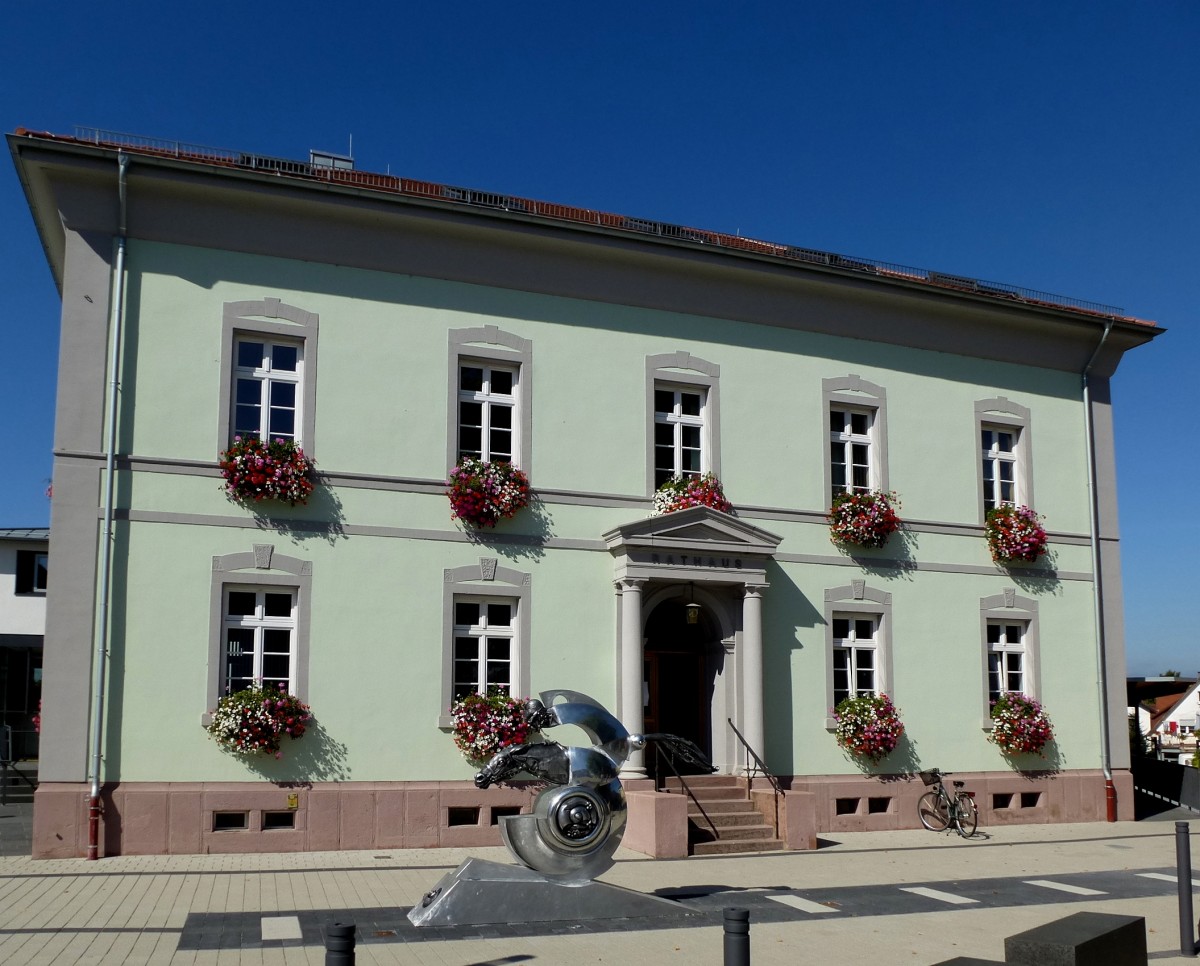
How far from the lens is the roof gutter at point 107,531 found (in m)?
13.9

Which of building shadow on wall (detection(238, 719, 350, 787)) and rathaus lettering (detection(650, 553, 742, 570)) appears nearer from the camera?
building shadow on wall (detection(238, 719, 350, 787))

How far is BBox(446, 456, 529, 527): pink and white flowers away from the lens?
627 inches

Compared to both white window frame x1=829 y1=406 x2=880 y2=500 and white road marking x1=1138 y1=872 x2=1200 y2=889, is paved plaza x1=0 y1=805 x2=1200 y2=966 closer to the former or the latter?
white road marking x1=1138 y1=872 x2=1200 y2=889

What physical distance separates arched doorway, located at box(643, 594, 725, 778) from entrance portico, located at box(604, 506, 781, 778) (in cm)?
15

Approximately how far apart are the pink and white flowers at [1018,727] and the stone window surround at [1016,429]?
Result: 306cm

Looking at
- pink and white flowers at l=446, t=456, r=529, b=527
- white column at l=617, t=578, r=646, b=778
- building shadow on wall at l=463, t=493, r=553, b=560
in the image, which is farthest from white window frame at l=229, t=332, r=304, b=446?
white column at l=617, t=578, r=646, b=778

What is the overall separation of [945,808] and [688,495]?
589cm

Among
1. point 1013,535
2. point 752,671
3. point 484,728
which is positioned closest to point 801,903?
Answer: point 484,728

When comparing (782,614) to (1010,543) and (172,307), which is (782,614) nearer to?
(1010,543)

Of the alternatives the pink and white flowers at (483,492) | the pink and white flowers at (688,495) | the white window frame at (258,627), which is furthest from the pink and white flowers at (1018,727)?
Result: the white window frame at (258,627)

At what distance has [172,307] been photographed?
15180 millimetres

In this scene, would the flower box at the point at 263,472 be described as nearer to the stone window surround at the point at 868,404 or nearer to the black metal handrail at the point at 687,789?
the black metal handrail at the point at 687,789

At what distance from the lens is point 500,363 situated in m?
16.9

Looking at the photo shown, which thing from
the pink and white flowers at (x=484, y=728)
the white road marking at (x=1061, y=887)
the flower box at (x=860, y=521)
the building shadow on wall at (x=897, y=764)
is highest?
the flower box at (x=860, y=521)
